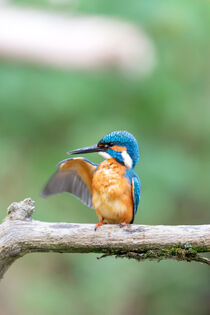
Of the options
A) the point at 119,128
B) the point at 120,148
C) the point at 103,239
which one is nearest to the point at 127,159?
the point at 120,148

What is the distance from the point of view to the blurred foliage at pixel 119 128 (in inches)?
222

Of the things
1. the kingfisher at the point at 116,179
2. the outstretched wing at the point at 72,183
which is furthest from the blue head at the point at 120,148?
the outstretched wing at the point at 72,183

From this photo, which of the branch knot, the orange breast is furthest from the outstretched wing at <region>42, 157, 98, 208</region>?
the branch knot

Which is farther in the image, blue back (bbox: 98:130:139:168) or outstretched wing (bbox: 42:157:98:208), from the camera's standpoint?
outstretched wing (bbox: 42:157:98:208)

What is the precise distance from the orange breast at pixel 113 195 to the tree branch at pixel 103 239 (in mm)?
338

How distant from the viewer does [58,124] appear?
20.1 ft

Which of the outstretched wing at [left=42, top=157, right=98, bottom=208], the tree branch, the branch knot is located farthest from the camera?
the outstretched wing at [left=42, top=157, right=98, bottom=208]

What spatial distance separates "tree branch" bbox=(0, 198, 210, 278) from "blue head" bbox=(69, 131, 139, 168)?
579mm

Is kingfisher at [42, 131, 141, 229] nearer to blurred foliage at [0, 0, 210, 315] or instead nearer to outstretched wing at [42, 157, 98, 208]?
outstretched wing at [42, 157, 98, 208]

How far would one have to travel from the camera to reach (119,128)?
572cm

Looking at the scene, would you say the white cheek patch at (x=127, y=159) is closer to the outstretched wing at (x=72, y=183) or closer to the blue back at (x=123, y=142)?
the blue back at (x=123, y=142)

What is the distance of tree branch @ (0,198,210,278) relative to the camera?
8.40 feet

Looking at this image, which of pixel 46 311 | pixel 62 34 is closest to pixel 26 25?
pixel 62 34

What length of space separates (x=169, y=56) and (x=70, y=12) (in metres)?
1.47
